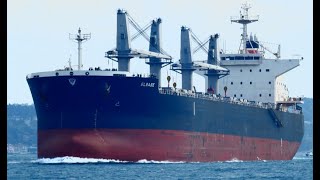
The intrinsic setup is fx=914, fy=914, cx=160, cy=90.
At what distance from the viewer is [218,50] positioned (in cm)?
5881

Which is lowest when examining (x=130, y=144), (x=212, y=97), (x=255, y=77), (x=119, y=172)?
(x=119, y=172)

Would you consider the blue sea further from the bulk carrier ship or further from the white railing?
the white railing

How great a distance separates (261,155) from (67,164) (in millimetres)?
19417

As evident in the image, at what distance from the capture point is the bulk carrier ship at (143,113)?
4172 cm

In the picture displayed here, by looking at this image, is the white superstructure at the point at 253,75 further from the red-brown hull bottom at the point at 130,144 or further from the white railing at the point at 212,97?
the red-brown hull bottom at the point at 130,144

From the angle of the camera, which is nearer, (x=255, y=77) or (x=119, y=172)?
(x=119, y=172)

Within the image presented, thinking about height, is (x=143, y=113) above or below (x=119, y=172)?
above

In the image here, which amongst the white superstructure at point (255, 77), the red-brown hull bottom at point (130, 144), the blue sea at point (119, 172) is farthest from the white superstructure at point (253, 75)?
the blue sea at point (119, 172)

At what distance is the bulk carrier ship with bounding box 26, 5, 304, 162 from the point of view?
41.7 m

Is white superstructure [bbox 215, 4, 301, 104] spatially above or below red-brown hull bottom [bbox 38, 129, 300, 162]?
above

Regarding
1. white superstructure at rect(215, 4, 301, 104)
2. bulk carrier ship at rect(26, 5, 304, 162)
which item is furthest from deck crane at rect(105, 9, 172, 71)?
white superstructure at rect(215, 4, 301, 104)

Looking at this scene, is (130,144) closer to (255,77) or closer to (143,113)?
(143,113)

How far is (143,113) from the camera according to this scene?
43.1 m

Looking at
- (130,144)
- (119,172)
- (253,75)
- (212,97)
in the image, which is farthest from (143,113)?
(253,75)
